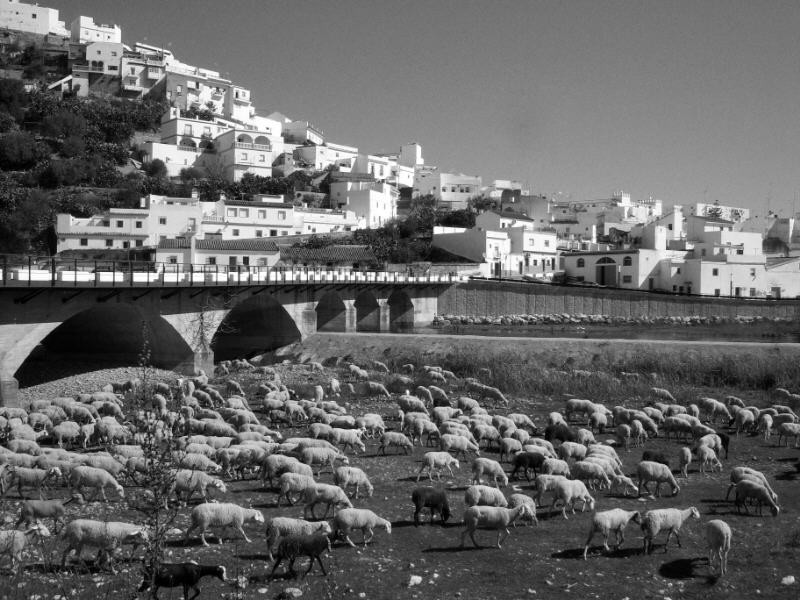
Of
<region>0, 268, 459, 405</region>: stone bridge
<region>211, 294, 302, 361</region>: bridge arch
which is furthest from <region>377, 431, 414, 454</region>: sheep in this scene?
<region>211, 294, 302, 361</region>: bridge arch

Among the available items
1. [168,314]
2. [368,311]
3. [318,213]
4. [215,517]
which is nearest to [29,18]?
[318,213]

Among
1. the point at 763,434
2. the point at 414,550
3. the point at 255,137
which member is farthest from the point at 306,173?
the point at 414,550

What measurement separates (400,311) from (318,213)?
20.9 meters

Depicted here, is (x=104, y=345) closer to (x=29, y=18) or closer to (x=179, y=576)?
(x=179, y=576)

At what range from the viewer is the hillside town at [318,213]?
220ft

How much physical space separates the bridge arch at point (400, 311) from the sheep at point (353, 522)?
51.0 m

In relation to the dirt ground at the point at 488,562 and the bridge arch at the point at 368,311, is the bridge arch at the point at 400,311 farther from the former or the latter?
the dirt ground at the point at 488,562

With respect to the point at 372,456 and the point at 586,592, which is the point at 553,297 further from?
the point at 586,592

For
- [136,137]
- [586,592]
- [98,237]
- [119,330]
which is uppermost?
[136,137]

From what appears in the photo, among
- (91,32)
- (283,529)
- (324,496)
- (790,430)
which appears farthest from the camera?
(91,32)

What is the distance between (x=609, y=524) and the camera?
1165cm

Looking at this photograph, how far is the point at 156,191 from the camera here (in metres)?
81.2

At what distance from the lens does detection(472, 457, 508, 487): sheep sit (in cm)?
1493

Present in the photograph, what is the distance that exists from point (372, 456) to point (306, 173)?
271 feet
